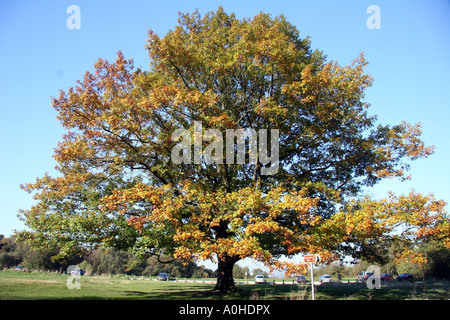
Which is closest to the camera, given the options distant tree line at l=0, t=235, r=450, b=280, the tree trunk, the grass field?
the grass field

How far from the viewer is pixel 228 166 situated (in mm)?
16969

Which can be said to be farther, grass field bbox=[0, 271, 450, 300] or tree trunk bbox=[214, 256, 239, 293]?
tree trunk bbox=[214, 256, 239, 293]

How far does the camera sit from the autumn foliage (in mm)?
12719

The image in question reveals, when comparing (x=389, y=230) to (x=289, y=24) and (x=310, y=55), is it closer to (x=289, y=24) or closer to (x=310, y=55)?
(x=310, y=55)

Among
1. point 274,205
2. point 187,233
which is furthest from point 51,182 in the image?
point 274,205

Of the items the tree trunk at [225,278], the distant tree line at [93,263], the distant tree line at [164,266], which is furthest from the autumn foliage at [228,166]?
the distant tree line at [93,263]

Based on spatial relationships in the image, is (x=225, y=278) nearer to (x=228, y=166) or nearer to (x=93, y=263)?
(x=228, y=166)

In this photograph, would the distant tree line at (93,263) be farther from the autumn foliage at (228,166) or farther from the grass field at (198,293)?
the autumn foliage at (228,166)

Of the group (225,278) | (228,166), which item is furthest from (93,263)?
(228,166)

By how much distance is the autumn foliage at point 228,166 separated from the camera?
12.7m

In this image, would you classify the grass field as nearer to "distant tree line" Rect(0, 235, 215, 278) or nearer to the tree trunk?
the tree trunk

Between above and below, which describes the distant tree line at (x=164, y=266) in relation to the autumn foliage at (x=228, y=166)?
below

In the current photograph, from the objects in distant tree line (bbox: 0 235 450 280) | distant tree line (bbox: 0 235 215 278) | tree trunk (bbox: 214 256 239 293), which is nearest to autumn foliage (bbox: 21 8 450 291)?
tree trunk (bbox: 214 256 239 293)

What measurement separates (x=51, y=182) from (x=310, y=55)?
659 inches
